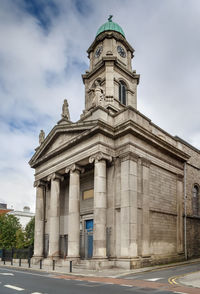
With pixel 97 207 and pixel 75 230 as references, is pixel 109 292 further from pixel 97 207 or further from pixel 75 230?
pixel 75 230

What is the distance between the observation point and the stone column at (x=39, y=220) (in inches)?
1126

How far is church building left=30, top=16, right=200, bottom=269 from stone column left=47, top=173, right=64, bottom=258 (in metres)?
0.08

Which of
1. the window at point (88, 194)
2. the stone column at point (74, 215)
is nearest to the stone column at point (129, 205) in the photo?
the stone column at point (74, 215)

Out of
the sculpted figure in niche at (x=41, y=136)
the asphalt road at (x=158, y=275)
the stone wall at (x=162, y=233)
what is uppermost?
the sculpted figure in niche at (x=41, y=136)

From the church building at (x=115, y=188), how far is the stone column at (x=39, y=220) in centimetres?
10

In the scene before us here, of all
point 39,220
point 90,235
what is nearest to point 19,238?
point 39,220

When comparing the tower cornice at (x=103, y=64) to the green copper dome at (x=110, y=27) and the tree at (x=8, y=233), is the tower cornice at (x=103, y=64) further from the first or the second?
the tree at (x=8, y=233)

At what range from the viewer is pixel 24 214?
82625 mm

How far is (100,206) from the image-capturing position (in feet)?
68.7

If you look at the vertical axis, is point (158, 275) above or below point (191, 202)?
below

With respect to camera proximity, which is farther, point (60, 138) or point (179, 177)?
point (60, 138)

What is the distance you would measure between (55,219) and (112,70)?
16.5 meters

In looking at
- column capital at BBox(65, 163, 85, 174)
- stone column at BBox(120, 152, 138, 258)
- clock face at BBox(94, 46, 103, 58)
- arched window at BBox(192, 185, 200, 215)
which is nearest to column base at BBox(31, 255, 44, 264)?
column capital at BBox(65, 163, 85, 174)

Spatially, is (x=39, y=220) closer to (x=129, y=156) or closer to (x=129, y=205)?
(x=129, y=205)
